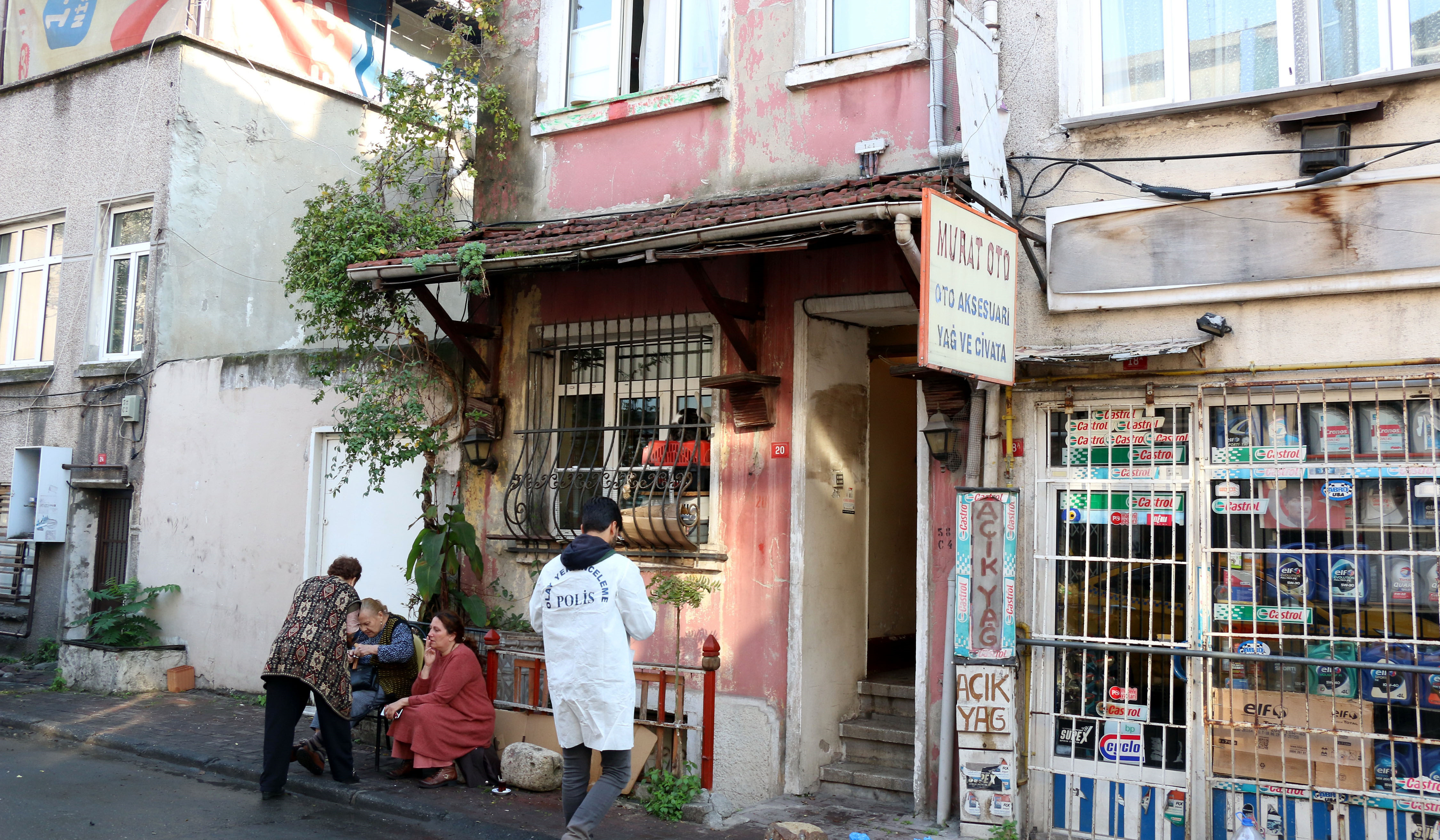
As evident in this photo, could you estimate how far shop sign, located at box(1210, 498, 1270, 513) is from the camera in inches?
237

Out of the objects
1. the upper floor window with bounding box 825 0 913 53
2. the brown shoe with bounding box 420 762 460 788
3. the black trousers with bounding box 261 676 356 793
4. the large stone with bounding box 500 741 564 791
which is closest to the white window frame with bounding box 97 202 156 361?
the black trousers with bounding box 261 676 356 793

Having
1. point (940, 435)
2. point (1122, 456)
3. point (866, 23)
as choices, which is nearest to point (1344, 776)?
point (1122, 456)

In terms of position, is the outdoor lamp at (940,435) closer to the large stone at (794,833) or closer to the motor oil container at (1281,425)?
the motor oil container at (1281,425)

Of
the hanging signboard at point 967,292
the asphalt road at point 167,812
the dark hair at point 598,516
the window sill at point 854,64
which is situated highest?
the window sill at point 854,64

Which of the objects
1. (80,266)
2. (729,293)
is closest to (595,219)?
(729,293)

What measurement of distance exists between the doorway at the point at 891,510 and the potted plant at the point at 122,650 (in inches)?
280

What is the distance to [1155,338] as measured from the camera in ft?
20.6

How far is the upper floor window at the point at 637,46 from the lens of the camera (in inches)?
333

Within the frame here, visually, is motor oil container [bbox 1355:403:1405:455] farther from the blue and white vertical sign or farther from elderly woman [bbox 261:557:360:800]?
elderly woman [bbox 261:557:360:800]

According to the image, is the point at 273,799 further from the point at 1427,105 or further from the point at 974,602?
the point at 1427,105

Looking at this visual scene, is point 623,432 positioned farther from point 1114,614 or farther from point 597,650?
point 1114,614

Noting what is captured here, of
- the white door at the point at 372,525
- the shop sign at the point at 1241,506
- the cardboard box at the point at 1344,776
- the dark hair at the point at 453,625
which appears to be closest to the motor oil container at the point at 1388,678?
the cardboard box at the point at 1344,776

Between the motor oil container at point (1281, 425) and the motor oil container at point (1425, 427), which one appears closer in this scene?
the motor oil container at point (1425, 427)

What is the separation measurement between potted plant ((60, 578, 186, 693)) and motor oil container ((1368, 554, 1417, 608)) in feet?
33.9
